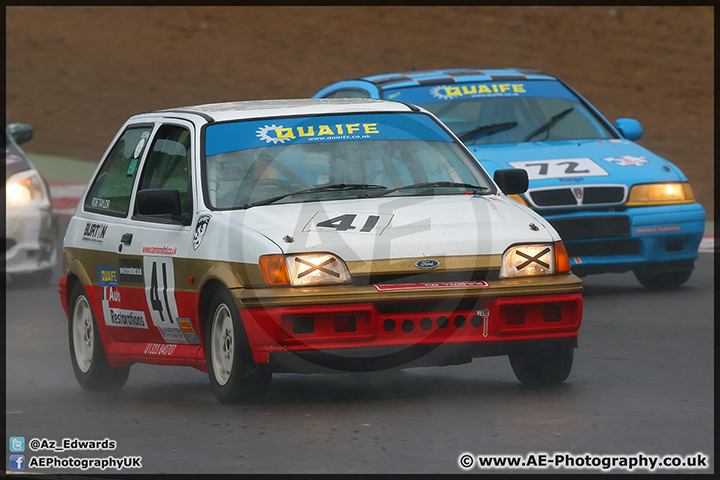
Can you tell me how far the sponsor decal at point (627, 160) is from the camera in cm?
1156

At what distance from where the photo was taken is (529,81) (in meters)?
12.6

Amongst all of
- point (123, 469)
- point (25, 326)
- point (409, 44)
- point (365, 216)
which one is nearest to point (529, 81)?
point (25, 326)

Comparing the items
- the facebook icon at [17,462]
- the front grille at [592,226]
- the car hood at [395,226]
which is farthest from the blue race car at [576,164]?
the facebook icon at [17,462]

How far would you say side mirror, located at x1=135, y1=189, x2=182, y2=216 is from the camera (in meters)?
7.57

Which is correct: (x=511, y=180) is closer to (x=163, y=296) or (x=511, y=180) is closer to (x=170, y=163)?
(x=170, y=163)

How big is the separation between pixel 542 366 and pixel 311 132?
1.78 m

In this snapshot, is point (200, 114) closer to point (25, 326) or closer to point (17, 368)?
point (17, 368)

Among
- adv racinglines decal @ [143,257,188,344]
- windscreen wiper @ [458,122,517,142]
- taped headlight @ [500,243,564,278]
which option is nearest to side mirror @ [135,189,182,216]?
adv racinglines decal @ [143,257,188,344]

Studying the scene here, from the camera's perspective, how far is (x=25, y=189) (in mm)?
12914

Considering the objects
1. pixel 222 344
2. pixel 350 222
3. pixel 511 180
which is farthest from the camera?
pixel 511 180

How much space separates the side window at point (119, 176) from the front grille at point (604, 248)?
3.83 m

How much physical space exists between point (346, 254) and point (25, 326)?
14.7ft

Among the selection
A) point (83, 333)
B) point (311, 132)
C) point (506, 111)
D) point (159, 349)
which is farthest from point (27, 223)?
point (311, 132)

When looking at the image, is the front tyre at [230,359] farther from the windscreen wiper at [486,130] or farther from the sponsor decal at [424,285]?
the windscreen wiper at [486,130]
